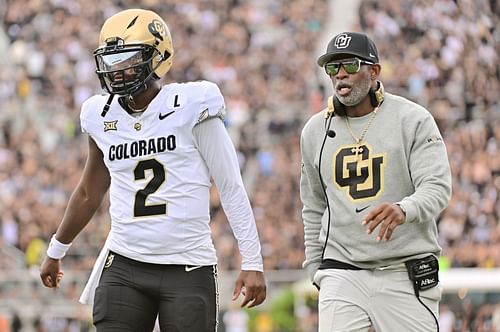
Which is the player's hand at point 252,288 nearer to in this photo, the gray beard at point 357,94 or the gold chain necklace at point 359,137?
the gold chain necklace at point 359,137

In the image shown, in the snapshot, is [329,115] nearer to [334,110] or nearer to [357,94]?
[334,110]

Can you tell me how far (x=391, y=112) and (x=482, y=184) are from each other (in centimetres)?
1236

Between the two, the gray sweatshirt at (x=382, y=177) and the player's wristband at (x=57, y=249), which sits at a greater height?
the gray sweatshirt at (x=382, y=177)

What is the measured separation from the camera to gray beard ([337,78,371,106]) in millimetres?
6843

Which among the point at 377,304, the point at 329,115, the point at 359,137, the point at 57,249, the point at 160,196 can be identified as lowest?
the point at 377,304

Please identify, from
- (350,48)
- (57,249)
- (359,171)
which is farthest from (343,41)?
(57,249)

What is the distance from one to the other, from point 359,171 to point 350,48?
1.96ft

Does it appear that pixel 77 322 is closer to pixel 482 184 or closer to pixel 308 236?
pixel 482 184

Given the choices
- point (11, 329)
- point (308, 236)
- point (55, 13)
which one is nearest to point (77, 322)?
point (11, 329)

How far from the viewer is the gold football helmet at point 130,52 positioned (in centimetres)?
663

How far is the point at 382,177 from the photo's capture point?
672cm

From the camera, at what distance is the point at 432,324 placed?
671 centimetres

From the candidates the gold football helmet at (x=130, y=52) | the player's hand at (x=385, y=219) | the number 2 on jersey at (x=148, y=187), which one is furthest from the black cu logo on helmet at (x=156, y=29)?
the player's hand at (x=385, y=219)

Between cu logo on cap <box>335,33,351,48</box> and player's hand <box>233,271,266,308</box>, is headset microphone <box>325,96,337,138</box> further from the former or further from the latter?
player's hand <box>233,271,266,308</box>
